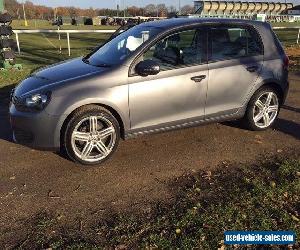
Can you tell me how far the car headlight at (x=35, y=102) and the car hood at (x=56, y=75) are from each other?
165 mm

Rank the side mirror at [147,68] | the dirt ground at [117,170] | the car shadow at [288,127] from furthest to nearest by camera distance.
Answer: the car shadow at [288,127]
the side mirror at [147,68]
the dirt ground at [117,170]

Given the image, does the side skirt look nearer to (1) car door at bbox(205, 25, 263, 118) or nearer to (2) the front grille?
(1) car door at bbox(205, 25, 263, 118)

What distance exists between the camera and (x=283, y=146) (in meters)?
5.80

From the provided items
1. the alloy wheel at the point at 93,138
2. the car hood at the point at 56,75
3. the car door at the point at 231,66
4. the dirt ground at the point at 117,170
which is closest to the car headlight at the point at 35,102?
the car hood at the point at 56,75

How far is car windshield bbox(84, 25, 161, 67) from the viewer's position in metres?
5.32

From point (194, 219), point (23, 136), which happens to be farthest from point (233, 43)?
point (23, 136)

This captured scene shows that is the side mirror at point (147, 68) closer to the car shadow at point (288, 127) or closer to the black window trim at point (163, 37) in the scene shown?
the black window trim at point (163, 37)

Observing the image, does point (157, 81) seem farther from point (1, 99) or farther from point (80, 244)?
point (1, 99)

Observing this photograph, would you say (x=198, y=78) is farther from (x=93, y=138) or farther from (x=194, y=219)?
(x=194, y=219)

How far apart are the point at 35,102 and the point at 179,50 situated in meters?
2.06

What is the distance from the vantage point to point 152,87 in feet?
16.9

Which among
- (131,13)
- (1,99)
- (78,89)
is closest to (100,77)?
(78,89)

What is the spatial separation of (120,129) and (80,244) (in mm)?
2095

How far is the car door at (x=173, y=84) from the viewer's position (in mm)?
5133
